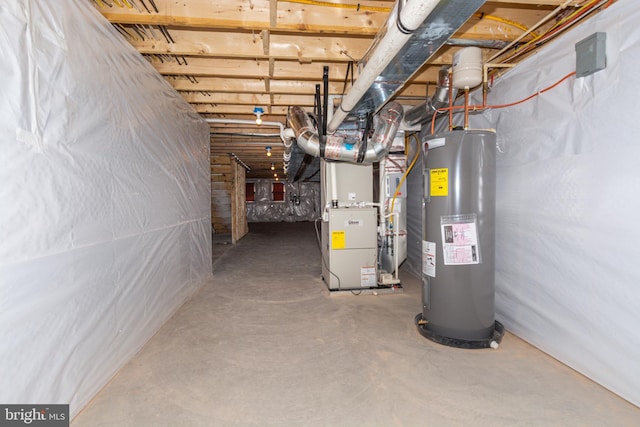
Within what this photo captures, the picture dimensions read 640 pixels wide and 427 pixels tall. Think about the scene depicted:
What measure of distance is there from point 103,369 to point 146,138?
5.05 feet

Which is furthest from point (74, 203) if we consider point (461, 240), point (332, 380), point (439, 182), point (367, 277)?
point (367, 277)

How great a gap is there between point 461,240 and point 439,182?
0.43 m

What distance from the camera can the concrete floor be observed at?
139 cm

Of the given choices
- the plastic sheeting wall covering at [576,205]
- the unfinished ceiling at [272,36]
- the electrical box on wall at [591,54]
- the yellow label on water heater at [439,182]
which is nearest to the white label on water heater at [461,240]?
the yellow label on water heater at [439,182]

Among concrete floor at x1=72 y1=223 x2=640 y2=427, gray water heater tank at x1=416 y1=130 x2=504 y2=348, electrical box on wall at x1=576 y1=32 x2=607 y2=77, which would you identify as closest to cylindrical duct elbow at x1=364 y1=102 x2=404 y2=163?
gray water heater tank at x1=416 y1=130 x2=504 y2=348

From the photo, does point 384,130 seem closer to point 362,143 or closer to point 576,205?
point 362,143

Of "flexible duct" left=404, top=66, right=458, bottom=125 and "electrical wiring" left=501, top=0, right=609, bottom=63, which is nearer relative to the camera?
"electrical wiring" left=501, top=0, right=609, bottom=63

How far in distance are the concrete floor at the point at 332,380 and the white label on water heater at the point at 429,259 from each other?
1.66 feet

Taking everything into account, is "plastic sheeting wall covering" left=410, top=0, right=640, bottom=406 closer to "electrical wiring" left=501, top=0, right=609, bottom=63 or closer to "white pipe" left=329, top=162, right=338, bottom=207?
"electrical wiring" left=501, top=0, right=609, bottom=63

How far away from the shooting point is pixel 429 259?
2.16 meters

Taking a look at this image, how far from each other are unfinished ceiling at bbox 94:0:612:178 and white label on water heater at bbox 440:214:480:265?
128 cm

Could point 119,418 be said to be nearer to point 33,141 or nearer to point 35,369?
point 35,369

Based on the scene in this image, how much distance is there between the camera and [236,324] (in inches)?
95.7

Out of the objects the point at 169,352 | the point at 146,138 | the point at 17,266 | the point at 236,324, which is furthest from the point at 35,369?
the point at 146,138
